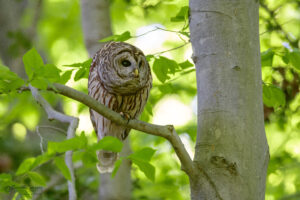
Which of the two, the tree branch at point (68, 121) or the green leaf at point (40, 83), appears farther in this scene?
the tree branch at point (68, 121)

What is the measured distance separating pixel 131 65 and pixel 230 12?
21.7 inches

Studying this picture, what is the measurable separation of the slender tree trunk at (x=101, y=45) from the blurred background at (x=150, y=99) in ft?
0.80

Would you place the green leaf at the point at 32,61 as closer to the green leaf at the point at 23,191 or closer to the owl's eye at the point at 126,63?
the green leaf at the point at 23,191

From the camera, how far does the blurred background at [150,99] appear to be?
3229 millimetres

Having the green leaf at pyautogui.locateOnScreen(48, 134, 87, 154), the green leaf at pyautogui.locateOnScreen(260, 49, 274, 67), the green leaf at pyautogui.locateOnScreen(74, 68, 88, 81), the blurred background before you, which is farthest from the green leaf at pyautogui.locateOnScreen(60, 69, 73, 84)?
the green leaf at pyautogui.locateOnScreen(260, 49, 274, 67)

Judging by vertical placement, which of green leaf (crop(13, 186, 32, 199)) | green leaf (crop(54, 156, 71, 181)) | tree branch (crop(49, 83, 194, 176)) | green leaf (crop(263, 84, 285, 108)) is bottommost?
green leaf (crop(13, 186, 32, 199))

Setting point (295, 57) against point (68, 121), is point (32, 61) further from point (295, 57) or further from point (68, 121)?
point (295, 57)

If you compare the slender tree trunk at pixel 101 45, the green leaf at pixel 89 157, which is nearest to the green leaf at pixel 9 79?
the green leaf at pixel 89 157

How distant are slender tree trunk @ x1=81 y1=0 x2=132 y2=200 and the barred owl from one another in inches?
43.2

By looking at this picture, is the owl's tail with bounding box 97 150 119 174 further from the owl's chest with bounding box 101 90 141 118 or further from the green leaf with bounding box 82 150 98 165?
the green leaf with bounding box 82 150 98 165

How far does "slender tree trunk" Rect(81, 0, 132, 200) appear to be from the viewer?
11.2 ft

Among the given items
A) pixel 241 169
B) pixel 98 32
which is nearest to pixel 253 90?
pixel 241 169

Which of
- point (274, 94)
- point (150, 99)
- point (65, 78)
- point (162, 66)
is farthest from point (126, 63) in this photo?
point (150, 99)

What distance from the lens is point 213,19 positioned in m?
1.99
